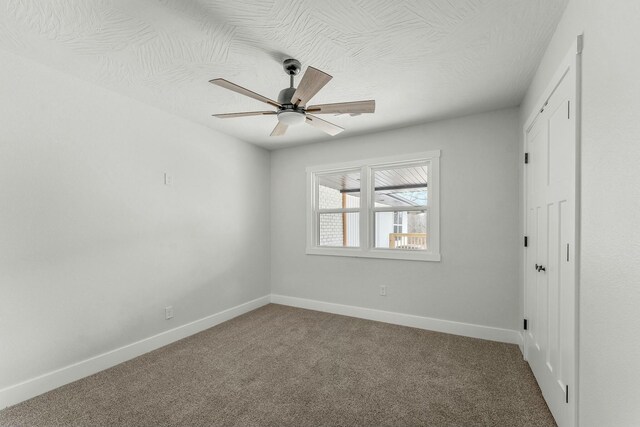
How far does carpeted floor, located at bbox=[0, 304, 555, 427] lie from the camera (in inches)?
72.9

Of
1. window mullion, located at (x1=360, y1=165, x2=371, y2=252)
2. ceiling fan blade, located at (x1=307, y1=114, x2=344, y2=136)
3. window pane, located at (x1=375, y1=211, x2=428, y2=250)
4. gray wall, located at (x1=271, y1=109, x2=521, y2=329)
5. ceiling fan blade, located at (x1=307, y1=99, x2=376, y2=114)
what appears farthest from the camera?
window mullion, located at (x1=360, y1=165, x2=371, y2=252)

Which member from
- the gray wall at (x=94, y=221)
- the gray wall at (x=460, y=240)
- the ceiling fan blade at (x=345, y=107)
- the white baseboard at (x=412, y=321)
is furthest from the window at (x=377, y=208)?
the ceiling fan blade at (x=345, y=107)

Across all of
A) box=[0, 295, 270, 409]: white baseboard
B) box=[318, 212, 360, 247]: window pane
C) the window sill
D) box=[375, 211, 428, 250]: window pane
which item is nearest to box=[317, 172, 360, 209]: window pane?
box=[318, 212, 360, 247]: window pane

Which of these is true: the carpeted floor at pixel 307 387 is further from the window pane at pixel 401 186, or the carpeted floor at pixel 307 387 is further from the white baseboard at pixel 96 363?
the window pane at pixel 401 186

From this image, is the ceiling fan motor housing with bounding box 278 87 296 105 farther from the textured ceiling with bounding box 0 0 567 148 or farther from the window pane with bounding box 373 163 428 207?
the window pane with bounding box 373 163 428 207

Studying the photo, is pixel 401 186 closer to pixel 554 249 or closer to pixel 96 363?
pixel 554 249

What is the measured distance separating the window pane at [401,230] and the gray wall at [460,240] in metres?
0.25

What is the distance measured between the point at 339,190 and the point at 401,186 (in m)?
0.99

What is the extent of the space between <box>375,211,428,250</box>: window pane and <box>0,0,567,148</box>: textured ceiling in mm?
1442

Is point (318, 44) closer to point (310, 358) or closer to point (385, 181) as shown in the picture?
point (385, 181)

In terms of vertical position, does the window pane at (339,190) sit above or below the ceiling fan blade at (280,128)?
below

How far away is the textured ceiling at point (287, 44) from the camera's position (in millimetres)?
1613

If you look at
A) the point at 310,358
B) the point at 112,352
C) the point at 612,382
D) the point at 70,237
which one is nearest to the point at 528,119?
the point at 612,382

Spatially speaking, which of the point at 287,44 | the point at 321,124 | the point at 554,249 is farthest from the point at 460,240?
the point at 287,44
